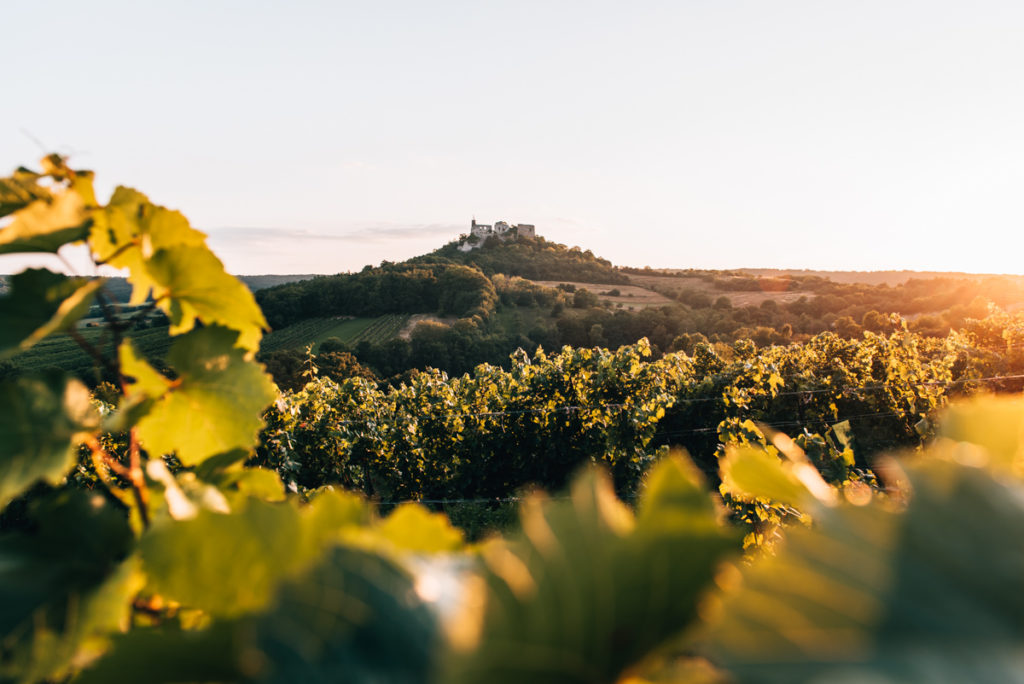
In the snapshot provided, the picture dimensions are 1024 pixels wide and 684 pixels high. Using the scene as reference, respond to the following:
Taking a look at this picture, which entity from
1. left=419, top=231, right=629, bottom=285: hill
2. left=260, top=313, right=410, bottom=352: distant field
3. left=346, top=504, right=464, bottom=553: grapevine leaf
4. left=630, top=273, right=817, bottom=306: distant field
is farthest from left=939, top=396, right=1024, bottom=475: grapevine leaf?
left=419, top=231, right=629, bottom=285: hill

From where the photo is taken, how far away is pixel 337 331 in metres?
48.2

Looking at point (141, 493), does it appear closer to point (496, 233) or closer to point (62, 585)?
point (62, 585)

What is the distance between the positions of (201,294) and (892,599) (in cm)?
66

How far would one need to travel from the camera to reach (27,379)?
0.48 metres

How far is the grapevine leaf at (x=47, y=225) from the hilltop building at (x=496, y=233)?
252ft

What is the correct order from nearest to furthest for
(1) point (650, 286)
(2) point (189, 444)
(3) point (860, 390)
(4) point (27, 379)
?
(4) point (27, 379)
(2) point (189, 444)
(3) point (860, 390)
(1) point (650, 286)

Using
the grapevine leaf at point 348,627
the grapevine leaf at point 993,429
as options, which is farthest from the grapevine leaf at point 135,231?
the grapevine leaf at point 993,429

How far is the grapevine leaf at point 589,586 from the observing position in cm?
24

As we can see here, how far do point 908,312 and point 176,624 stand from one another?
42.8 meters

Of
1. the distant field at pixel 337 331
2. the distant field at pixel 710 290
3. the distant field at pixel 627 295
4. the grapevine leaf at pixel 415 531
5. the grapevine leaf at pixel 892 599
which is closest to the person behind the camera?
the grapevine leaf at pixel 892 599

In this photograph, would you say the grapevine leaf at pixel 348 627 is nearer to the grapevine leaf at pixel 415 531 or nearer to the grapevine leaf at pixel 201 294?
the grapevine leaf at pixel 415 531

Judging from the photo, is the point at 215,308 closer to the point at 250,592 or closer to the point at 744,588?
the point at 250,592

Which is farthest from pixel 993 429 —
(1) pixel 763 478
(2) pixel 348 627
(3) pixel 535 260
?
(3) pixel 535 260

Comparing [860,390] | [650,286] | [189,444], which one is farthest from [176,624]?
[650,286]
